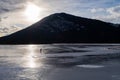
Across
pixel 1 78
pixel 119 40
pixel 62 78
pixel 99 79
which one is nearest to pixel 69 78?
pixel 62 78

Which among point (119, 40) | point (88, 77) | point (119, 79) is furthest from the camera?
point (119, 40)

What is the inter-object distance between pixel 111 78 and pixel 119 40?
182 metres

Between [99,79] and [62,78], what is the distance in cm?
250

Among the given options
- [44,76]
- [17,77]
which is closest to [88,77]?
[44,76]

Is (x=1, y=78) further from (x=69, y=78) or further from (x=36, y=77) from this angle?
(x=69, y=78)

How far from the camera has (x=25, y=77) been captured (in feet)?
65.7

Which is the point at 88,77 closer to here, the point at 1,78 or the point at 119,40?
the point at 1,78

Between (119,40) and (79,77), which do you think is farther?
(119,40)

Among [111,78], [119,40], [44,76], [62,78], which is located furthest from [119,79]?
[119,40]

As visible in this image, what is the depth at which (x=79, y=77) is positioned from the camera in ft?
65.8

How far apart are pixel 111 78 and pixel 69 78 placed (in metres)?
2.82

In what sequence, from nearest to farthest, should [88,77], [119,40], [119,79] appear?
[119,79]
[88,77]
[119,40]

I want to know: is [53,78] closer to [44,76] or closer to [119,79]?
[44,76]

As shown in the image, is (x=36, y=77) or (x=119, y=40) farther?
(x=119, y=40)
